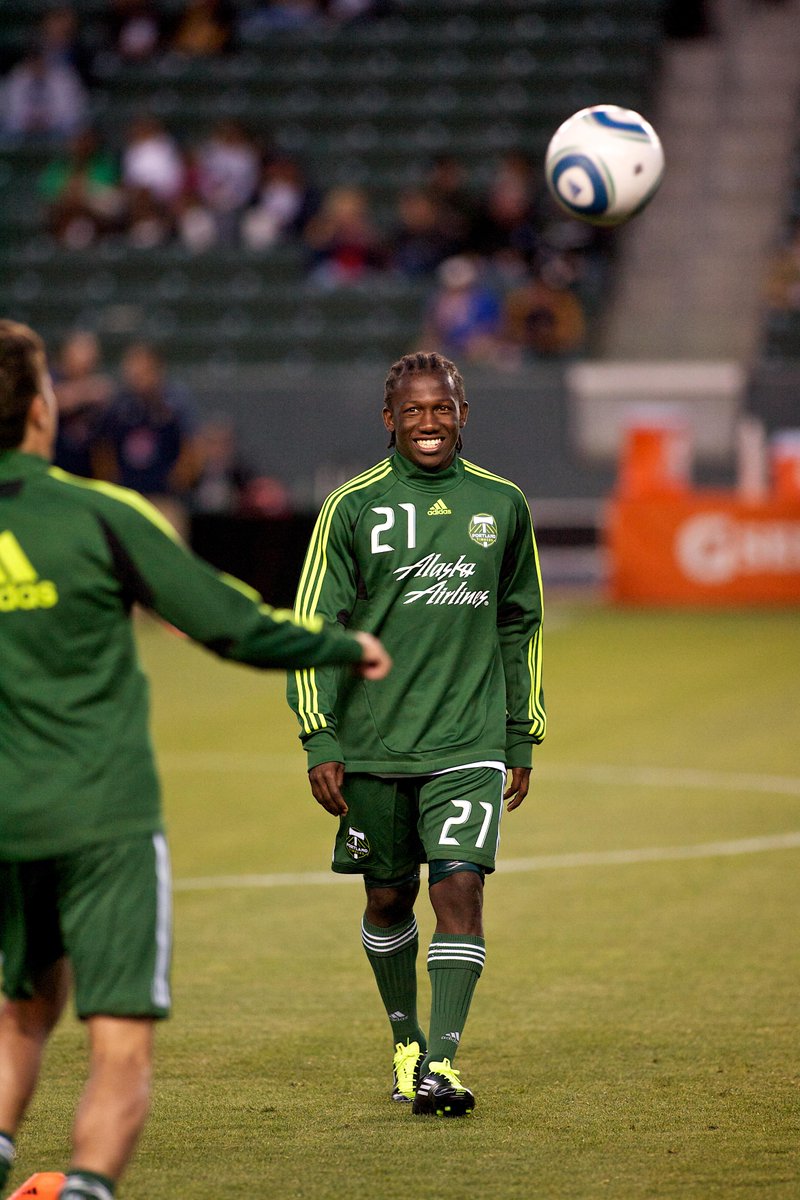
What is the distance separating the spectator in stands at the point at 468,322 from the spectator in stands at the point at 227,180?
3357 mm

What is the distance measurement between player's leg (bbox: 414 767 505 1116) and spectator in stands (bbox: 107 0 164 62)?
23.4 m

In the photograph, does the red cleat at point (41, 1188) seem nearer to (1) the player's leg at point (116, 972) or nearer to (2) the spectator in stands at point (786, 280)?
(1) the player's leg at point (116, 972)

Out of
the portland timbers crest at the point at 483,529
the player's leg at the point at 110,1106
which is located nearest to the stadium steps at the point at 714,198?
the portland timbers crest at the point at 483,529

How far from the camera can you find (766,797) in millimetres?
10367

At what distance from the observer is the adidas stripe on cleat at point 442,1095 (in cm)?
511

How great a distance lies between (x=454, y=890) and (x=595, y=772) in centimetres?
615

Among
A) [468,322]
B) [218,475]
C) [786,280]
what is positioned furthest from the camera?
[786,280]

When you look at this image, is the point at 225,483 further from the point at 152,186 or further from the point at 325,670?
the point at 325,670

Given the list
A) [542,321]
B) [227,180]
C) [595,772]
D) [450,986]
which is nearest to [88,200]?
[227,180]

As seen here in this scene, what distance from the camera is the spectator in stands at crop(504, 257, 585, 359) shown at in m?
22.9

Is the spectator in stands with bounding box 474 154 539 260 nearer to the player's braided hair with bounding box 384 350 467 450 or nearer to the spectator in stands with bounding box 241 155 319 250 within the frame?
the spectator in stands with bounding box 241 155 319 250

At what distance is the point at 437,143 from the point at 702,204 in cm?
375

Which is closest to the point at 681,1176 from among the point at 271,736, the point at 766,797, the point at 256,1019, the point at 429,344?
the point at 256,1019

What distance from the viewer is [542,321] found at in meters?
22.9
